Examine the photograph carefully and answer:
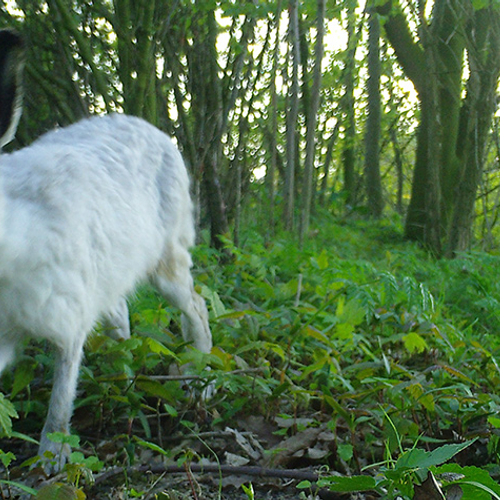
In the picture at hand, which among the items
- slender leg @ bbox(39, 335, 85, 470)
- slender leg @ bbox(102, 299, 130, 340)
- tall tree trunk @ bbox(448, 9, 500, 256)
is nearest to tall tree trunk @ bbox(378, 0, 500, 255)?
tall tree trunk @ bbox(448, 9, 500, 256)

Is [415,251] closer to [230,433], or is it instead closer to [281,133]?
[281,133]

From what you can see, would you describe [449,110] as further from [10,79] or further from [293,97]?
[10,79]

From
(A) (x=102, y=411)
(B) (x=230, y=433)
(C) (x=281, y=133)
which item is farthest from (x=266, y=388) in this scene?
(C) (x=281, y=133)

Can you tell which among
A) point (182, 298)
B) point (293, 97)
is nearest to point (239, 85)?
point (293, 97)

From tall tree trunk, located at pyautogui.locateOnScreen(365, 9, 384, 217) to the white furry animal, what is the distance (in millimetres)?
7982

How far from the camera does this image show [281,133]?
8.87m

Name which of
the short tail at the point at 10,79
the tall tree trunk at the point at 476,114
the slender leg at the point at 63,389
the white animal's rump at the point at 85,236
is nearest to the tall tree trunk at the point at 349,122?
the tall tree trunk at the point at 476,114

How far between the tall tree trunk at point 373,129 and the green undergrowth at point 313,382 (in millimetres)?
7020

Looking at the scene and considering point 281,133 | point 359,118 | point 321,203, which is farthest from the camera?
point 359,118

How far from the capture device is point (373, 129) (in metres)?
11.5

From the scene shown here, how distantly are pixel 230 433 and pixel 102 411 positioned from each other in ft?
1.97

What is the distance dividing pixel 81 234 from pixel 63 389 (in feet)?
2.26

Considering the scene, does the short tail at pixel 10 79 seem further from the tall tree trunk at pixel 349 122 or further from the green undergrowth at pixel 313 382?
the tall tree trunk at pixel 349 122

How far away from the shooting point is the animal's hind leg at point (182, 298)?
12.6 feet
